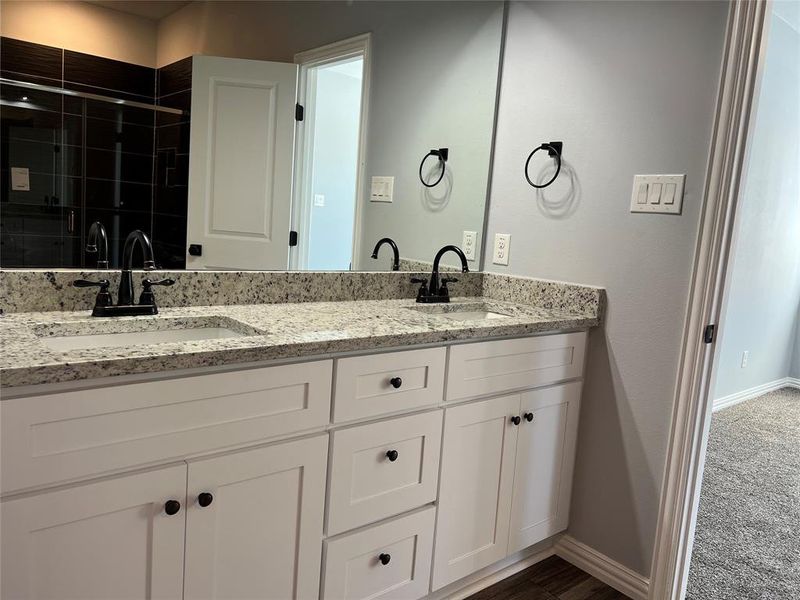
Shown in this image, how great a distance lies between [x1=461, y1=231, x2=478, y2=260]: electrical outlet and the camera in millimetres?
2391

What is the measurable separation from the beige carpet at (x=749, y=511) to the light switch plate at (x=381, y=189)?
1.66 meters

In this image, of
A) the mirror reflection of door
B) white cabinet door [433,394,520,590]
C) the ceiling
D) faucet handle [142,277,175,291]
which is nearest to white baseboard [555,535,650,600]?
white cabinet door [433,394,520,590]

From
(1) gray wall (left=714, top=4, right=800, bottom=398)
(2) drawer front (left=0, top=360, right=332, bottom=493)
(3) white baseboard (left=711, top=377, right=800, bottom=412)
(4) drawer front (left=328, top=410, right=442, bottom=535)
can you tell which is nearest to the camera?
(2) drawer front (left=0, top=360, right=332, bottom=493)

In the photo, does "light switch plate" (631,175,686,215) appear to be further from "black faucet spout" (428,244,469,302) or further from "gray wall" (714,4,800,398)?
"gray wall" (714,4,800,398)

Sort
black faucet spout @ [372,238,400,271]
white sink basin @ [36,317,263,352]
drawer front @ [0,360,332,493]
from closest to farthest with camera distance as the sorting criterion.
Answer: drawer front @ [0,360,332,493] < white sink basin @ [36,317,263,352] < black faucet spout @ [372,238,400,271]

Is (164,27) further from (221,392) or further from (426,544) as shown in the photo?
(426,544)

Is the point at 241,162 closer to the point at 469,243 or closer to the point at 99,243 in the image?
the point at 99,243

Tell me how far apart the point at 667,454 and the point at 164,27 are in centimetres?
187

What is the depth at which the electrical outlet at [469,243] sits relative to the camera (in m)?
2.39

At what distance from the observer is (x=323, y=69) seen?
1925mm

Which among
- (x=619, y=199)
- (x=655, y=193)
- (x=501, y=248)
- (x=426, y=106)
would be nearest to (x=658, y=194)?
(x=655, y=193)

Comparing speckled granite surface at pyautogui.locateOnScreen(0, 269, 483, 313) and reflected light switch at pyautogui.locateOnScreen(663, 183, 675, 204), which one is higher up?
reflected light switch at pyautogui.locateOnScreen(663, 183, 675, 204)

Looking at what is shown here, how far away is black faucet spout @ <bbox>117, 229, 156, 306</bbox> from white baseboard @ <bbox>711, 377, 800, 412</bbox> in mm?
3850

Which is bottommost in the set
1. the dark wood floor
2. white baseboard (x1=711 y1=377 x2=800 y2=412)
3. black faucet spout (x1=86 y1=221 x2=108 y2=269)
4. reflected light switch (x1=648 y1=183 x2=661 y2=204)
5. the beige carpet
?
the dark wood floor
